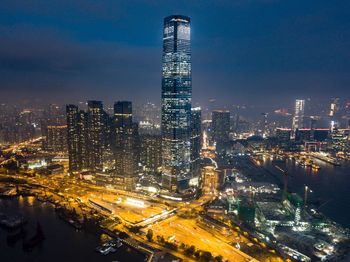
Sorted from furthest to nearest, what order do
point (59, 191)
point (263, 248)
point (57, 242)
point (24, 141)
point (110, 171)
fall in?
point (24, 141) < point (110, 171) < point (59, 191) < point (57, 242) < point (263, 248)

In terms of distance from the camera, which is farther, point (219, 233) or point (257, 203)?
point (257, 203)

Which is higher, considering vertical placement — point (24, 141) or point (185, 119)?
point (185, 119)

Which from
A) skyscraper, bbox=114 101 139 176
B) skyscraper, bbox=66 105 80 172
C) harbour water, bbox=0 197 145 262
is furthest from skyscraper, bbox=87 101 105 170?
harbour water, bbox=0 197 145 262

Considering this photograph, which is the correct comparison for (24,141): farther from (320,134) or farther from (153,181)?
(320,134)

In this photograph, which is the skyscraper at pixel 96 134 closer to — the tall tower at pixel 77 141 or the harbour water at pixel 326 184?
the tall tower at pixel 77 141

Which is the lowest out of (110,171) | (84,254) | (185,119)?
(84,254)

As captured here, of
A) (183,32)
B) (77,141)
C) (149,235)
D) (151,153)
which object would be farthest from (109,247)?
(183,32)

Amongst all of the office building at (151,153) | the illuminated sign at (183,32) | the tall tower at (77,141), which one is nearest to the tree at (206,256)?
the office building at (151,153)

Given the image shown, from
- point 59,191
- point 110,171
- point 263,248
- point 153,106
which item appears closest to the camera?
point 263,248

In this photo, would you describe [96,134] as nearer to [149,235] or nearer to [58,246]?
[58,246]

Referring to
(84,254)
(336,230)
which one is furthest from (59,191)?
(336,230)
